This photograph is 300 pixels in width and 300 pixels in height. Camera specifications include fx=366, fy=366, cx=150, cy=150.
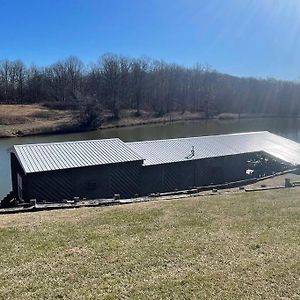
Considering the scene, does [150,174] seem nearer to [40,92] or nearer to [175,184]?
[175,184]

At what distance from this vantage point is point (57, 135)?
53438 millimetres

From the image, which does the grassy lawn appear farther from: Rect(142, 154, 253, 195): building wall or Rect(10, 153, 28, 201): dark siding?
Rect(142, 154, 253, 195): building wall

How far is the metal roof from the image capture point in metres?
20.9

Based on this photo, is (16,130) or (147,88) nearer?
(16,130)

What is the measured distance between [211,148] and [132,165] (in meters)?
6.54

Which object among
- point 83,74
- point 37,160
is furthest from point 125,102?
point 37,160

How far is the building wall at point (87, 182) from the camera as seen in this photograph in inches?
654

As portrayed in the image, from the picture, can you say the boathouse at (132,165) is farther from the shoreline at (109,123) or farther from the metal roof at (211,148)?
the shoreline at (109,123)

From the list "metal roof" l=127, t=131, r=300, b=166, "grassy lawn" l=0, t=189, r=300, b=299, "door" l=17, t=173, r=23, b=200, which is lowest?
"door" l=17, t=173, r=23, b=200

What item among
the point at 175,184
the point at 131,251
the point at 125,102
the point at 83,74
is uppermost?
the point at 83,74

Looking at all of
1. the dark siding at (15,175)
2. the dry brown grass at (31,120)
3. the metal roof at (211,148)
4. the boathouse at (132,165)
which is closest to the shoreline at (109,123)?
the dry brown grass at (31,120)

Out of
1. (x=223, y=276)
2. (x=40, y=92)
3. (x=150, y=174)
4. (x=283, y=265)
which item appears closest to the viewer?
(x=223, y=276)

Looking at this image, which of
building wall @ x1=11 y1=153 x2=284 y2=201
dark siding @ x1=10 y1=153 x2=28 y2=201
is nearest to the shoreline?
dark siding @ x1=10 y1=153 x2=28 y2=201

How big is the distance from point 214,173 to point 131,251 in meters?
15.2
